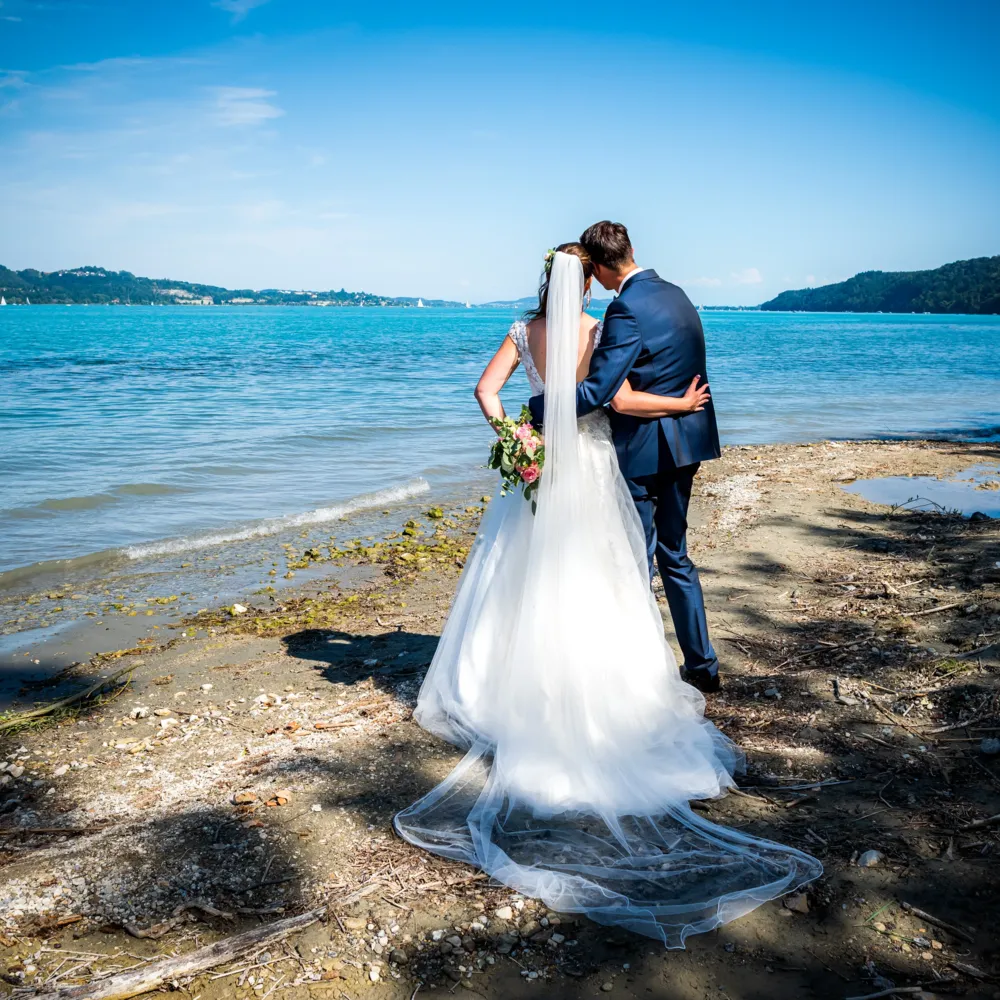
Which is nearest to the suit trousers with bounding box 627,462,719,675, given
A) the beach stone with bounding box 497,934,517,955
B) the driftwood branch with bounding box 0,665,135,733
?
the beach stone with bounding box 497,934,517,955

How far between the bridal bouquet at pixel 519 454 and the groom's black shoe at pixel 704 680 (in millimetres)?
1594

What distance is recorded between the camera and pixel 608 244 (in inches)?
164

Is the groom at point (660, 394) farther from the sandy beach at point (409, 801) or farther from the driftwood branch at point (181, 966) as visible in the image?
the driftwood branch at point (181, 966)

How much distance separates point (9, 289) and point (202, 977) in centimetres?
20178

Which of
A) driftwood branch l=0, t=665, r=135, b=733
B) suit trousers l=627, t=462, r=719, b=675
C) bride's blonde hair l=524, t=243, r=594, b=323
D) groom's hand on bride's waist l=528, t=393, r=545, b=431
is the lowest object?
driftwood branch l=0, t=665, r=135, b=733

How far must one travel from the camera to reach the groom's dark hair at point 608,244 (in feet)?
13.7

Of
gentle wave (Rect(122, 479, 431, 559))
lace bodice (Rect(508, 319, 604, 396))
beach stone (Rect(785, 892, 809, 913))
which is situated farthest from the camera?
gentle wave (Rect(122, 479, 431, 559))

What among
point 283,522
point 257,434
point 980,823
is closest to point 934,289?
point 257,434

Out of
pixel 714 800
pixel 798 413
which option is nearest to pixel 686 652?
pixel 714 800

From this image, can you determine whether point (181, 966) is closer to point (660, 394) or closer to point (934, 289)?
point (660, 394)

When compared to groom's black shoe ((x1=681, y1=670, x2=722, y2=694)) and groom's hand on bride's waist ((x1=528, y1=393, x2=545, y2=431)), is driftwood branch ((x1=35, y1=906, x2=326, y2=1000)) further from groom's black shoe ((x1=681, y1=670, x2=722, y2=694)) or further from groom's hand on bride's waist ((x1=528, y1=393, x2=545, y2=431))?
groom's black shoe ((x1=681, y1=670, x2=722, y2=694))

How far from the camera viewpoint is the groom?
414 centimetres

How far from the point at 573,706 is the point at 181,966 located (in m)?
1.95

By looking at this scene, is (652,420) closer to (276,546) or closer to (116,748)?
(116,748)
